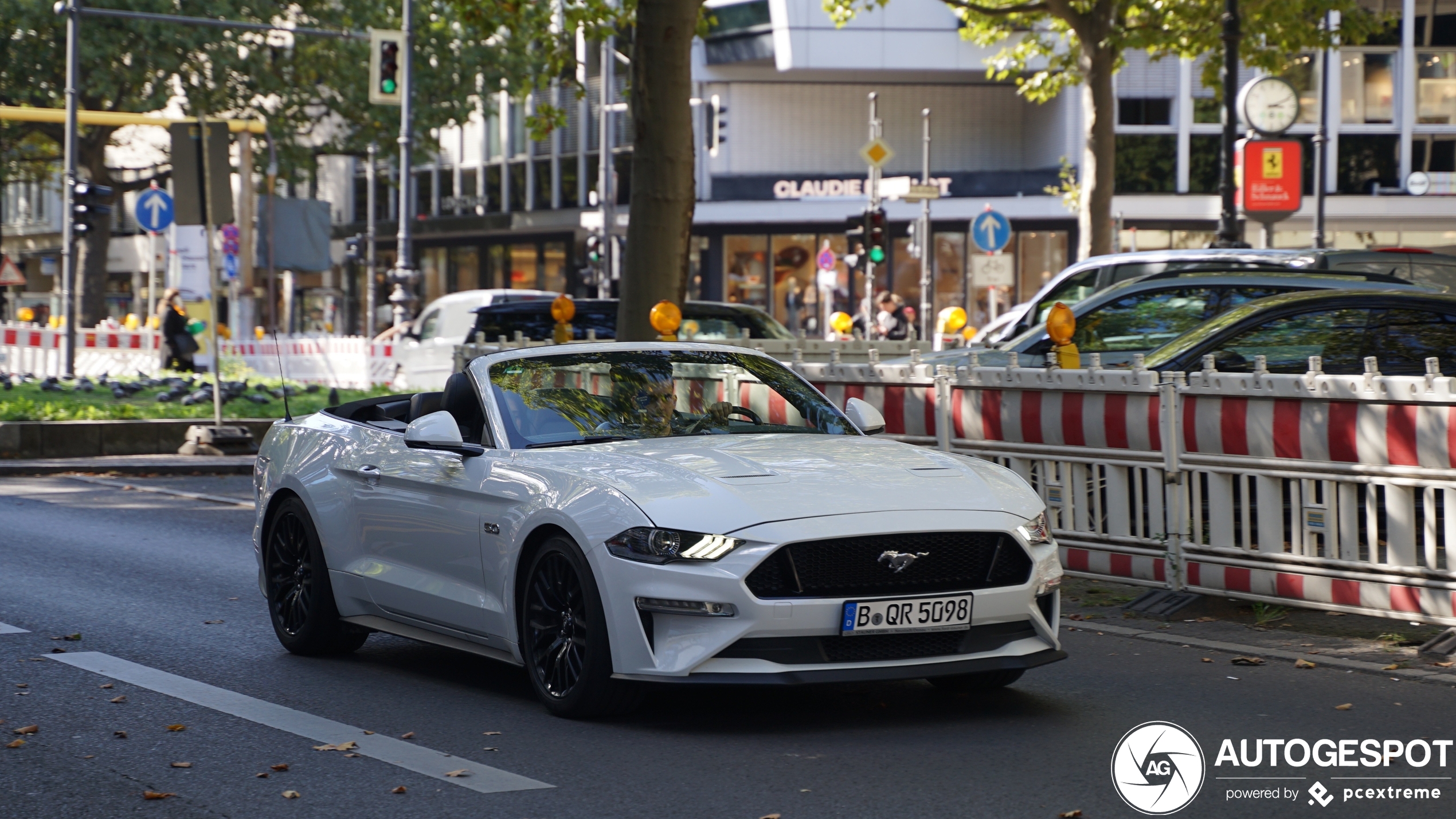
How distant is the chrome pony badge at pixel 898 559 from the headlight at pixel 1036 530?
1.57ft

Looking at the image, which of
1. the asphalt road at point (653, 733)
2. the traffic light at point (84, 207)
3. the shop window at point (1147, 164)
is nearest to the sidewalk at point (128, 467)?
the asphalt road at point (653, 733)

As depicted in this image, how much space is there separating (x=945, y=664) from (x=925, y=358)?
27.9 ft

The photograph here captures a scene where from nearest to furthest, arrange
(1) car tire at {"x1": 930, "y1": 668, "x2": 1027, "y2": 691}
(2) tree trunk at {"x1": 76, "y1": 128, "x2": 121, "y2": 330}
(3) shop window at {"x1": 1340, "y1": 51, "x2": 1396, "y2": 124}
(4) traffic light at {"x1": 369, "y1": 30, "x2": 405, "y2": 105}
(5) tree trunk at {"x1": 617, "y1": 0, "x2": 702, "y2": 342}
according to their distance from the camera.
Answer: (1) car tire at {"x1": 930, "y1": 668, "x2": 1027, "y2": 691} < (5) tree trunk at {"x1": 617, "y1": 0, "x2": 702, "y2": 342} < (4) traffic light at {"x1": 369, "y1": 30, "x2": 405, "y2": 105} < (2) tree trunk at {"x1": 76, "y1": 128, "x2": 121, "y2": 330} < (3) shop window at {"x1": 1340, "y1": 51, "x2": 1396, "y2": 124}

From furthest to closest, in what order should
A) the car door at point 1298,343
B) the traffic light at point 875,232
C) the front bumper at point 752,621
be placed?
the traffic light at point 875,232 < the car door at point 1298,343 < the front bumper at point 752,621

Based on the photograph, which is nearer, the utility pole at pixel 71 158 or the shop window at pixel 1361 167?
the utility pole at pixel 71 158

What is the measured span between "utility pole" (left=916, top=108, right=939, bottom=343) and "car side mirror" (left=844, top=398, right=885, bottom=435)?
89.9 feet

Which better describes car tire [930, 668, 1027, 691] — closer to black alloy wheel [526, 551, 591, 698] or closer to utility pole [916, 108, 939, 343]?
black alloy wheel [526, 551, 591, 698]

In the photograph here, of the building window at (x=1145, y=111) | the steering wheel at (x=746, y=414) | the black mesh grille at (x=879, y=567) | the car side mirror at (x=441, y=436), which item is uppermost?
the building window at (x=1145, y=111)

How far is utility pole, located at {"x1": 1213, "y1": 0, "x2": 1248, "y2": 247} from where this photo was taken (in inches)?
893

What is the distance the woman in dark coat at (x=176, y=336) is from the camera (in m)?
31.1

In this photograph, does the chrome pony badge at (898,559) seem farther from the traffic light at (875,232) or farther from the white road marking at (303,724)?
the traffic light at (875,232)

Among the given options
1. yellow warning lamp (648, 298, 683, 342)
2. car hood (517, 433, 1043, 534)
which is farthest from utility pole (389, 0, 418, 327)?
car hood (517, 433, 1043, 534)

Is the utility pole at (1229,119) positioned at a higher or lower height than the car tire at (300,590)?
higher

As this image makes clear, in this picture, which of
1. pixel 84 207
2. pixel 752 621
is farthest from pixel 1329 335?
pixel 84 207
